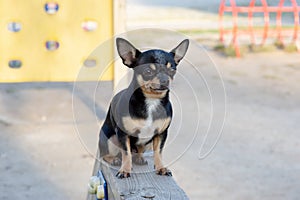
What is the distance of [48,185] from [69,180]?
0.19m

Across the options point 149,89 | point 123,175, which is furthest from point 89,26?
point 149,89

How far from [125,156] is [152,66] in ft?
1.42

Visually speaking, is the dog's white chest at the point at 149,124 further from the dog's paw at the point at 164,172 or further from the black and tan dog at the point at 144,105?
the dog's paw at the point at 164,172

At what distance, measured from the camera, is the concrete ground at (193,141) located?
4.79 meters

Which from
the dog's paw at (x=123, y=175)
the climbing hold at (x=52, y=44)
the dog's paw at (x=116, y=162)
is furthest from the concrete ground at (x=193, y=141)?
the climbing hold at (x=52, y=44)

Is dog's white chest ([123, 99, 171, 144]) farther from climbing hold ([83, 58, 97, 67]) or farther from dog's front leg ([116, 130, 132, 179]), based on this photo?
climbing hold ([83, 58, 97, 67])

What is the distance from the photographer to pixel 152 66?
2023 millimetres

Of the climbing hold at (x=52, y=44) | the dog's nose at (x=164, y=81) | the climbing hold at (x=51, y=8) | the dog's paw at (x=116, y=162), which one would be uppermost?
the dog's nose at (x=164, y=81)

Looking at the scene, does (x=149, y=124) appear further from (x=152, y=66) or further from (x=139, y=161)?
(x=139, y=161)

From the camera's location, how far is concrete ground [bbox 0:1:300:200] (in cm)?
479

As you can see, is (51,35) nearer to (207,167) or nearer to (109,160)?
(207,167)

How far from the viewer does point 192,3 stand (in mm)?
19844

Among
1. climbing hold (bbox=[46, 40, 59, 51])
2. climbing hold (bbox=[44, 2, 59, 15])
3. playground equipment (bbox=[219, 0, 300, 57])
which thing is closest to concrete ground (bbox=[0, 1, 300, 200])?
climbing hold (bbox=[46, 40, 59, 51])

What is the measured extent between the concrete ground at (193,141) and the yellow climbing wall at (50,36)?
1.51 feet
